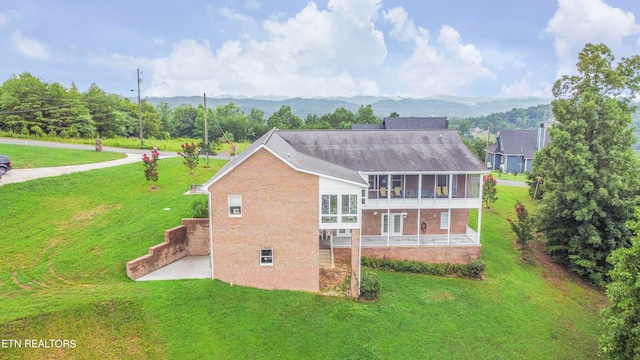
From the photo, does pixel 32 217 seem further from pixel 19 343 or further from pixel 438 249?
pixel 438 249

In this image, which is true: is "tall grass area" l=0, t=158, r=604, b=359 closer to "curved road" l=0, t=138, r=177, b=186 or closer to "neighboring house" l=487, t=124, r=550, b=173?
"curved road" l=0, t=138, r=177, b=186

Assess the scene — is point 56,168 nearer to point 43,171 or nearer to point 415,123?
point 43,171

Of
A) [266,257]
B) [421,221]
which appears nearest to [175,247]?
[266,257]

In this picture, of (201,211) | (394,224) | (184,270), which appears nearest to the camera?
(184,270)

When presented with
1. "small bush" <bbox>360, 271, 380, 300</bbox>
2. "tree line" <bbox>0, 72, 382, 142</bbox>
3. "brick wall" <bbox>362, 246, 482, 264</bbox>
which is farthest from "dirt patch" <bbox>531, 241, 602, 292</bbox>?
"tree line" <bbox>0, 72, 382, 142</bbox>

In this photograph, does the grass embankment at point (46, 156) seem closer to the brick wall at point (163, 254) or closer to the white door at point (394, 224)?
the brick wall at point (163, 254)

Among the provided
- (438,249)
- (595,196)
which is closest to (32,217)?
(438,249)
